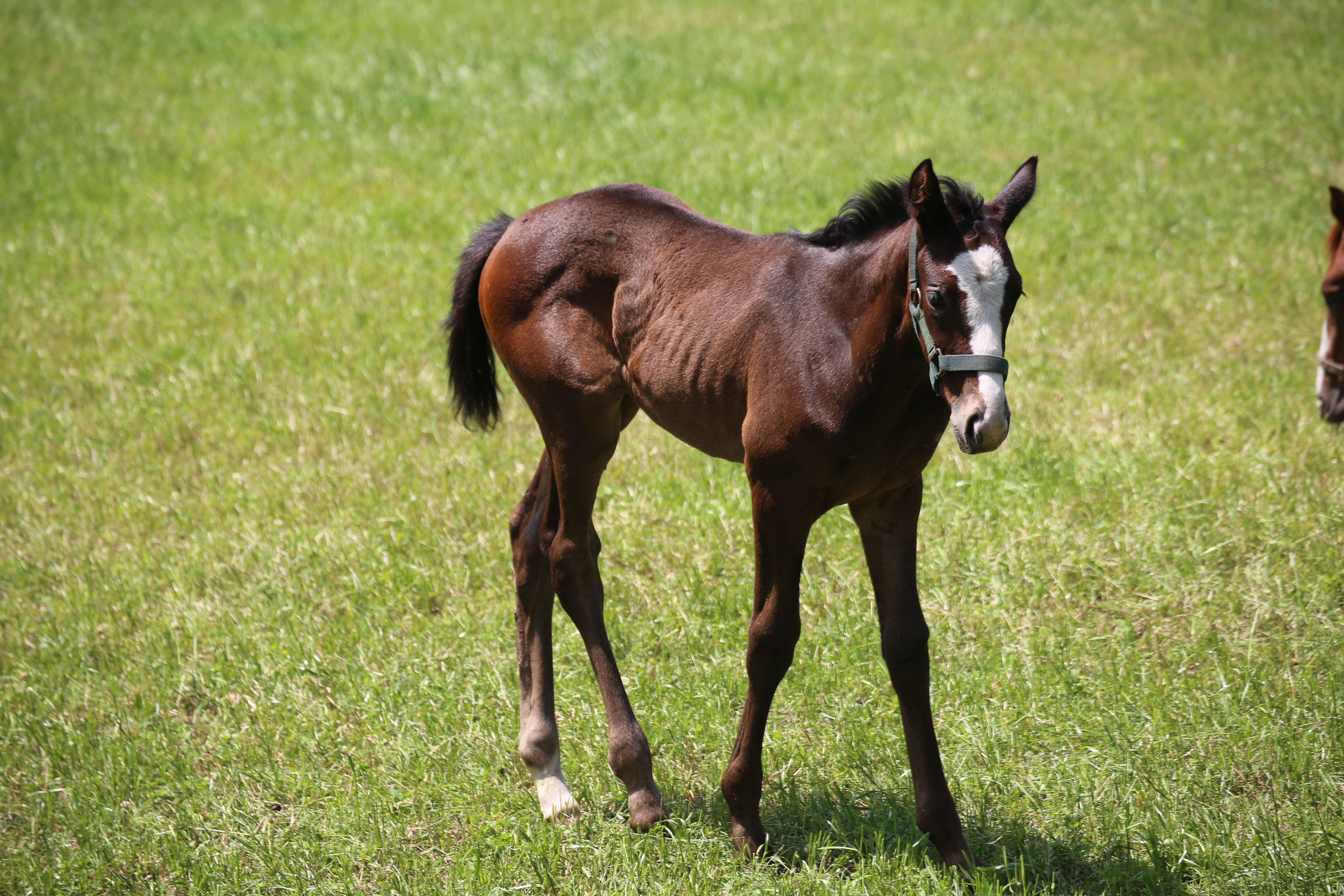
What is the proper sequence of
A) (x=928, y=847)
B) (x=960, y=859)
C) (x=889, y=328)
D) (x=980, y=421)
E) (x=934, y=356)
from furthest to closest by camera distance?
(x=928, y=847) < (x=960, y=859) < (x=889, y=328) < (x=934, y=356) < (x=980, y=421)

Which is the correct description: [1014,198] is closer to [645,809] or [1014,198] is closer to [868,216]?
[868,216]

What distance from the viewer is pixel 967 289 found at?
2811 millimetres

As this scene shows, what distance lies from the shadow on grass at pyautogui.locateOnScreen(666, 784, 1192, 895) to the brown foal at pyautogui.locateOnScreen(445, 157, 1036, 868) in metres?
0.14

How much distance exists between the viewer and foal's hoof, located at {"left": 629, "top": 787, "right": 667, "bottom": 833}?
371 cm

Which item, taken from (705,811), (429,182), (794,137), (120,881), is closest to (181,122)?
(429,182)

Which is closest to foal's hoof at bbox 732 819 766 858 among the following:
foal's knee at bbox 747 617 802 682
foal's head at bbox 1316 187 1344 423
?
foal's knee at bbox 747 617 802 682

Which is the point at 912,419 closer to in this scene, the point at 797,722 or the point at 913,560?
the point at 913,560

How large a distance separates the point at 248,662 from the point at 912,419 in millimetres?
3349

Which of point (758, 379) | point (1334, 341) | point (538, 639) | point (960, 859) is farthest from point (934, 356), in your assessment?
point (1334, 341)

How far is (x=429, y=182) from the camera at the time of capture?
10547 millimetres

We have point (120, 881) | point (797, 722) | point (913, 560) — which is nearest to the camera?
point (913, 560)

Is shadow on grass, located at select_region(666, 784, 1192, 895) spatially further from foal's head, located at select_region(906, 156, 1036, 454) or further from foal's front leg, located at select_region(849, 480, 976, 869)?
foal's head, located at select_region(906, 156, 1036, 454)

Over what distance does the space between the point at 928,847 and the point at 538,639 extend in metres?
1.61

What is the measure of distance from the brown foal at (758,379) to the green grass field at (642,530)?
0.42m
